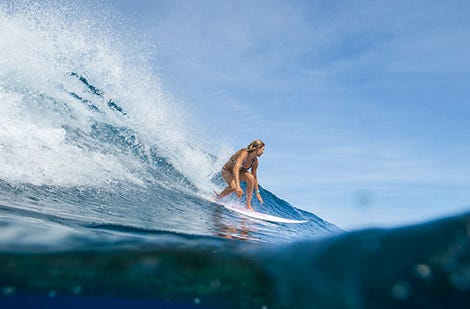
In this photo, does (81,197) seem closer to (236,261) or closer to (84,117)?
(236,261)

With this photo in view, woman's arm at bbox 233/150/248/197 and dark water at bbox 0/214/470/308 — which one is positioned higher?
woman's arm at bbox 233/150/248/197

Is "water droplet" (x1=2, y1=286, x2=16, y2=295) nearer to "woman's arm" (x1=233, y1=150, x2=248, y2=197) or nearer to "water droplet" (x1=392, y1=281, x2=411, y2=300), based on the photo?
"water droplet" (x1=392, y1=281, x2=411, y2=300)

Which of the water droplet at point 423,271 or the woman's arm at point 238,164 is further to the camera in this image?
the woman's arm at point 238,164

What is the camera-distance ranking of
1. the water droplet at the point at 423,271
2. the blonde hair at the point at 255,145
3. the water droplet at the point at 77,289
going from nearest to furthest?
the water droplet at the point at 423,271
the water droplet at the point at 77,289
the blonde hair at the point at 255,145

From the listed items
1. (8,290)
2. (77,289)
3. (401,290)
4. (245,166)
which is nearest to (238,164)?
(245,166)

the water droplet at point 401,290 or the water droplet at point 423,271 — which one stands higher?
the water droplet at point 423,271

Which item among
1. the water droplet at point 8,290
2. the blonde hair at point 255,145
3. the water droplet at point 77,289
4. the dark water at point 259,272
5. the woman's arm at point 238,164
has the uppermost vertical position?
the blonde hair at point 255,145

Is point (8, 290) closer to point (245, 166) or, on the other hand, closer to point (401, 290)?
point (401, 290)

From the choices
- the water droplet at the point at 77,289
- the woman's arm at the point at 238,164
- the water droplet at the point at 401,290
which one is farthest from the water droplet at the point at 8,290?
the woman's arm at the point at 238,164

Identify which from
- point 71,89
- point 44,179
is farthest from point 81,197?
point 71,89

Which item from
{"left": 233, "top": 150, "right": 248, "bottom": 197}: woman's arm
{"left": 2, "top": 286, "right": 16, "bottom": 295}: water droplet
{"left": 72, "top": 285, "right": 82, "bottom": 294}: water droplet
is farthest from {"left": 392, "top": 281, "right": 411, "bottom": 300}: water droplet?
{"left": 233, "top": 150, "right": 248, "bottom": 197}: woman's arm

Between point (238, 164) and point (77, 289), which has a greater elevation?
point (238, 164)

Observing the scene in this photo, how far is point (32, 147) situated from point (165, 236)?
19.5 ft

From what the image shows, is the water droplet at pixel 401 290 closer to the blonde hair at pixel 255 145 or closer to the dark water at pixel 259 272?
the dark water at pixel 259 272
